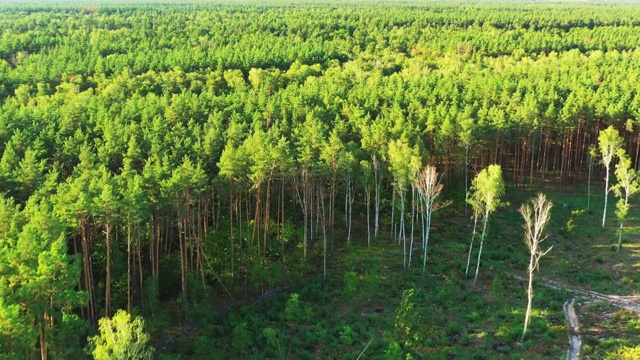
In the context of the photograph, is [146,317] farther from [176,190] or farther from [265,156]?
[265,156]

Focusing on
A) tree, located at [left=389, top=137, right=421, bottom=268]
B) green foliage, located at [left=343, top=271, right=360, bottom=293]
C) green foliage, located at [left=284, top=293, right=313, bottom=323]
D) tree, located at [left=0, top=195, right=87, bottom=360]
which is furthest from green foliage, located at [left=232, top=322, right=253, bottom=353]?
tree, located at [left=389, top=137, right=421, bottom=268]

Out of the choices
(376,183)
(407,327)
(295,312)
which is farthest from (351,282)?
(376,183)

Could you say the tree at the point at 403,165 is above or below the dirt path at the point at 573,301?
above

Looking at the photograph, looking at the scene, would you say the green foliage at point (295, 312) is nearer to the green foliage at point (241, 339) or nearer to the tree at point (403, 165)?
the green foliage at point (241, 339)

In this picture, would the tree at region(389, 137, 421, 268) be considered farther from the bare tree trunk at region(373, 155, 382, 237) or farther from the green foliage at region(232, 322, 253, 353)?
the green foliage at region(232, 322, 253, 353)

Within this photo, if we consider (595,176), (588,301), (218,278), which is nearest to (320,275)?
(218,278)

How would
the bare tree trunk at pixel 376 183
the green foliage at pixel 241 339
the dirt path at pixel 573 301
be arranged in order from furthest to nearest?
the bare tree trunk at pixel 376 183 → the dirt path at pixel 573 301 → the green foliage at pixel 241 339

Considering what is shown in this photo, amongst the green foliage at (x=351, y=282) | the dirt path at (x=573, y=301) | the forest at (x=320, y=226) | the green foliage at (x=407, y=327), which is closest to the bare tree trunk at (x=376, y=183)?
the forest at (x=320, y=226)

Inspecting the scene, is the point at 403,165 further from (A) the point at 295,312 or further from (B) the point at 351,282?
(A) the point at 295,312
